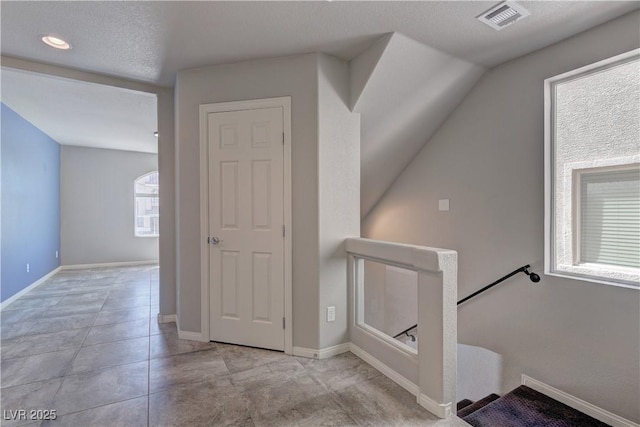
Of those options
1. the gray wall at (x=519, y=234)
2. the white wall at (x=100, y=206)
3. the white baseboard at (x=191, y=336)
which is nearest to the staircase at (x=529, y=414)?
the gray wall at (x=519, y=234)

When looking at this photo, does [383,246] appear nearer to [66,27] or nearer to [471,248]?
[471,248]

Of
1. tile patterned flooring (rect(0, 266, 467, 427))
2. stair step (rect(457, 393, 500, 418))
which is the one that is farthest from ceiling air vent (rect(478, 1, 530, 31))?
stair step (rect(457, 393, 500, 418))

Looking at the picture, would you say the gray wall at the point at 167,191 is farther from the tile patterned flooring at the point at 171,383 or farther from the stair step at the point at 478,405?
the stair step at the point at 478,405

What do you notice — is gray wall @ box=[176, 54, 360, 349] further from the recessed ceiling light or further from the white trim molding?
the white trim molding

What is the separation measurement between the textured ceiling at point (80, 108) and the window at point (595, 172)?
394 centimetres

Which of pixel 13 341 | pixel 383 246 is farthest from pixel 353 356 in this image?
pixel 13 341

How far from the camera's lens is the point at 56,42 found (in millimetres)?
2369

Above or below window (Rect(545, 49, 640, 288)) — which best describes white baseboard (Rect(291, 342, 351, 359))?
below

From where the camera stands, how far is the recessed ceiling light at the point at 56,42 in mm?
2309

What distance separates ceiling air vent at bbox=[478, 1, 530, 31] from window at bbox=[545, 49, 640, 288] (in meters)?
0.69

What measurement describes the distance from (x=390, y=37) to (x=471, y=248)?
206 centimetres

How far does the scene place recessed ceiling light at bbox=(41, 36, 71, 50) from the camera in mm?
2309

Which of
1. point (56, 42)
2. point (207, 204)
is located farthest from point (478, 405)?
point (56, 42)

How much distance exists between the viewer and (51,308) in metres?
3.78
